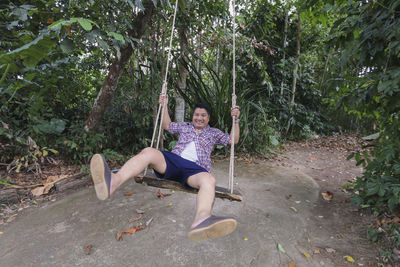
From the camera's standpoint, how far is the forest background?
4.79 feet

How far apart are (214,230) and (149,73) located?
273 cm

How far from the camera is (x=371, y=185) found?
1.70 metres

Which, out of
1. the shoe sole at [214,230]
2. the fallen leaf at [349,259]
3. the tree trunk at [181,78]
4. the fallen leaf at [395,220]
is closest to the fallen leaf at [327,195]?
the fallen leaf at [395,220]

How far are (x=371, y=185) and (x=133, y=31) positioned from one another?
2661mm

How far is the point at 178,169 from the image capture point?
1655 millimetres

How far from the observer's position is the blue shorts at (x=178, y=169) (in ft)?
5.35

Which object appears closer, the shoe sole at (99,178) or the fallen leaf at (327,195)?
the shoe sole at (99,178)

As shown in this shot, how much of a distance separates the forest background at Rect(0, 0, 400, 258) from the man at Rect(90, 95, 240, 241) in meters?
0.72

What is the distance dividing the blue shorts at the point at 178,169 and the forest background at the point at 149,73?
2.78 ft

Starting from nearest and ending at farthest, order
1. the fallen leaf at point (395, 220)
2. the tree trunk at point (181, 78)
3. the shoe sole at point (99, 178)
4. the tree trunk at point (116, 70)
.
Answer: the shoe sole at point (99, 178) → the fallen leaf at point (395, 220) → the tree trunk at point (116, 70) → the tree trunk at point (181, 78)

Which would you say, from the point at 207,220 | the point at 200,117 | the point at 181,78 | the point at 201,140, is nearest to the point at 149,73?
the point at 181,78

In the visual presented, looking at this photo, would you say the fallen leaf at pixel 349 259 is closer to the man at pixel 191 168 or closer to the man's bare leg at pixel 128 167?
the man at pixel 191 168

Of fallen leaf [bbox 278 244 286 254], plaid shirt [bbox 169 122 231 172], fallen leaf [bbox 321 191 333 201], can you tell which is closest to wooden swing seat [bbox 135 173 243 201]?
plaid shirt [bbox 169 122 231 172]

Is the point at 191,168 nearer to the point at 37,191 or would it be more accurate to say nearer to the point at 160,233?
the point at 160,233
